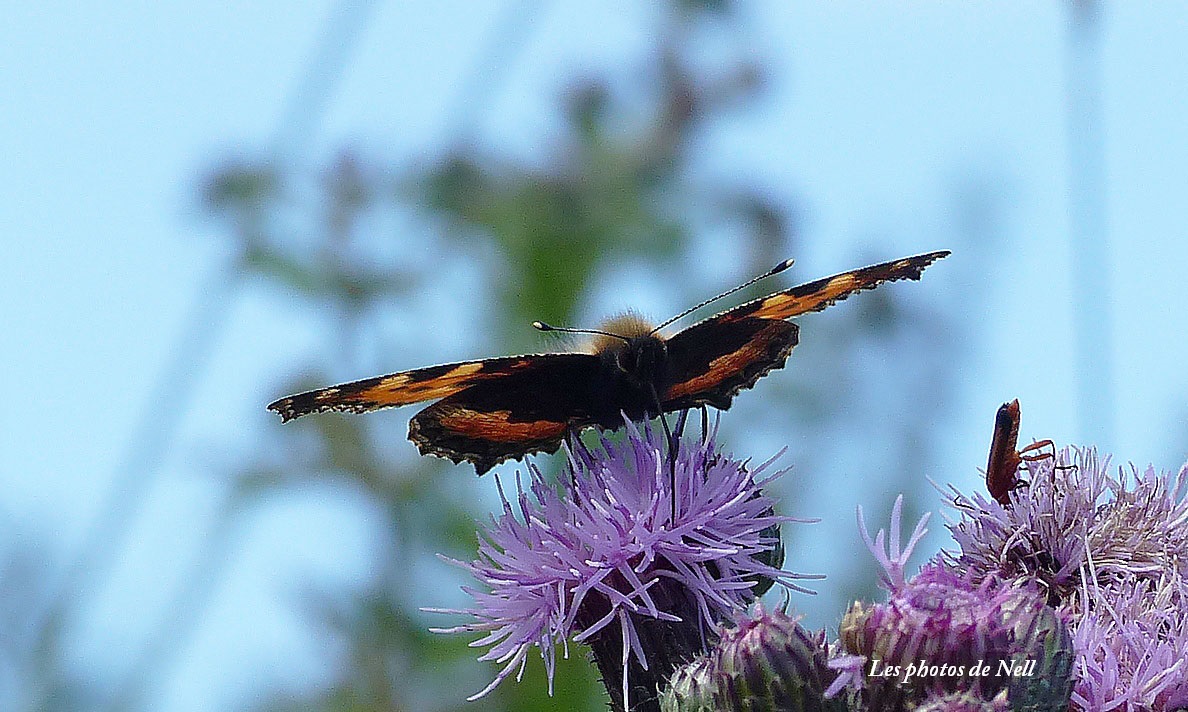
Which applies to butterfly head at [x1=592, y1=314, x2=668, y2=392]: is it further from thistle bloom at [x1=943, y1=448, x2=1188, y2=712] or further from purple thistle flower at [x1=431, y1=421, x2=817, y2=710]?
thistle bloom at [x1=943, y1=448, x2=1188, y2=712]

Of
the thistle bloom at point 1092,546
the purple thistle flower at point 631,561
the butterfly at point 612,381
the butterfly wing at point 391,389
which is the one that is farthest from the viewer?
the butterfly at point 612,381

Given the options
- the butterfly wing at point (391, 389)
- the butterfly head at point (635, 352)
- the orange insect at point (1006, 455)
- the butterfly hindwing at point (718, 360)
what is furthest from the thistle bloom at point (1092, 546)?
the butterfly wing at point (391, 389)

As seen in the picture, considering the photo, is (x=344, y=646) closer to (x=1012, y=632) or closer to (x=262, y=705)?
(x=262, y=705)

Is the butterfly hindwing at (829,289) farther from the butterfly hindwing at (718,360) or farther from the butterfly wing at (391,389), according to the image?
the butterfly wing at (391,389)

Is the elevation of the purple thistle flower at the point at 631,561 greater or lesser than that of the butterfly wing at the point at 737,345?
lesser

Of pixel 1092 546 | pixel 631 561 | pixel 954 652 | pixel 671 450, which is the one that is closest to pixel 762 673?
pixel 954 652
